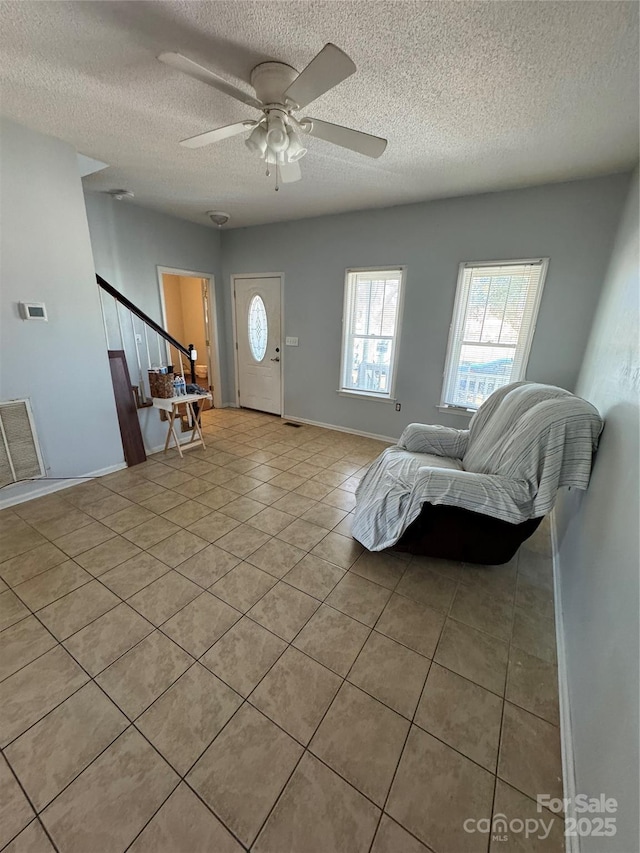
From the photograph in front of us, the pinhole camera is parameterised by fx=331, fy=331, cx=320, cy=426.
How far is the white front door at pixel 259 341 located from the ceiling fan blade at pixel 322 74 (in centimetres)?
312

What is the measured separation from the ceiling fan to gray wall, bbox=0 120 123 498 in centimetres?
136

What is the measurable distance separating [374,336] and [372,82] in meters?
2.40

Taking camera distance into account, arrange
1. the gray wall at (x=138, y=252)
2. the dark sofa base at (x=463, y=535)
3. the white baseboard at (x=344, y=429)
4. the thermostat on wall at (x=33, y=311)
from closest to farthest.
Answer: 1. the dark sofa base at (x=463, y=535)
2. the thermostat on wall at (x=33, y=311)
3. the gray wall at (x=138, y=252)
4. the white baseboard at (x=344, y=429)

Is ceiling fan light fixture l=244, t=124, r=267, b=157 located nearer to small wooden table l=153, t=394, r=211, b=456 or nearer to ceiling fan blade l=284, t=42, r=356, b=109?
ceiling fan blade l=284, t=42, r=356, b=109

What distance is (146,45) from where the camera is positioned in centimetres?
152

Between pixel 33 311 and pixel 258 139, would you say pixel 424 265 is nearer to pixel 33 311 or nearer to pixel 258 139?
pixel 258 139

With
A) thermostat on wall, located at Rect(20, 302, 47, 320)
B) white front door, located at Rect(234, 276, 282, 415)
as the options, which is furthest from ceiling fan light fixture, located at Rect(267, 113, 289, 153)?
white front door, located at Rect(234, 276, 282, 415)

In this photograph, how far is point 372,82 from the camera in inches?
66.9

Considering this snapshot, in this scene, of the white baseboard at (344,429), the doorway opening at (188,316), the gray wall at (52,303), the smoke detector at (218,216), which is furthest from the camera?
the doorway opening at (188,316)

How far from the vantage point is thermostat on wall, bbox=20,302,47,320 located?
Result: 7.79 feet

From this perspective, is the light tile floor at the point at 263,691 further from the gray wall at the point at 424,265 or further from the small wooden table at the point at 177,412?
the gray wall at the point at 424,265

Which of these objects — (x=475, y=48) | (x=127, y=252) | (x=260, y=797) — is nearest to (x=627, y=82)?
(x=475, y=48)

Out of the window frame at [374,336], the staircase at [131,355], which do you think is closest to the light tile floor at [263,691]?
the staircase at [131,355]

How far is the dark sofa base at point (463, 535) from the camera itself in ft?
5.78
